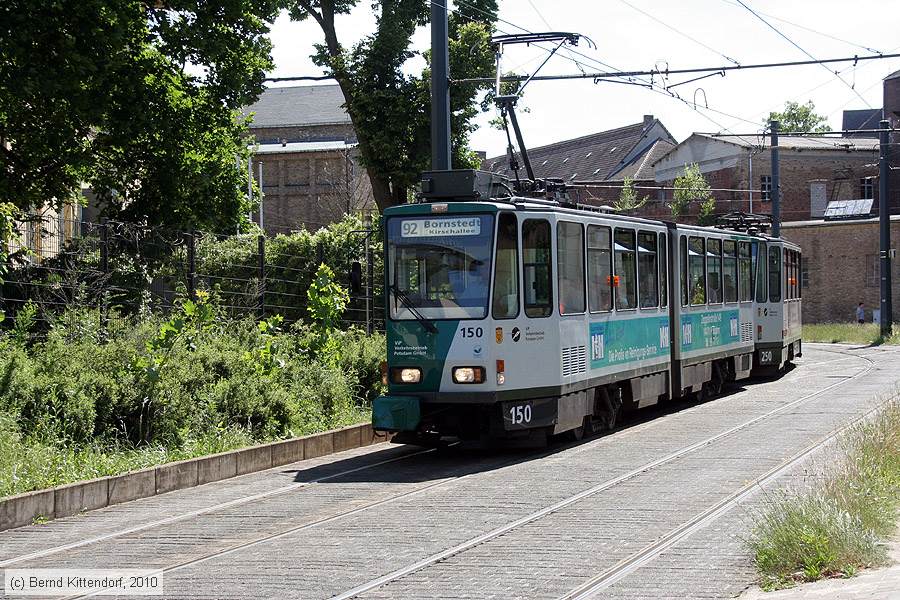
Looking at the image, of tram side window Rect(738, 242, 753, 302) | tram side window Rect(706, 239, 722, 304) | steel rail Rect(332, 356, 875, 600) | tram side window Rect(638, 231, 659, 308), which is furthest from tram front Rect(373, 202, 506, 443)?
tram side window Rect(738, 242, 753, 302)

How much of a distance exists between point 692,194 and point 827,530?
218 ft

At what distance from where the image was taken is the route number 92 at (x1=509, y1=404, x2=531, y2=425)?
14750 mm

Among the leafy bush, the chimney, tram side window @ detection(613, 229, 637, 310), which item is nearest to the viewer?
the leafy bush

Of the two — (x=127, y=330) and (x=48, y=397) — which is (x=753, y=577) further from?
(x=127, y=330)

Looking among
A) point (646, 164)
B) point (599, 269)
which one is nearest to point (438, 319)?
point (599, 269)

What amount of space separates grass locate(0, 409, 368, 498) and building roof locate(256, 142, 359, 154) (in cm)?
5345

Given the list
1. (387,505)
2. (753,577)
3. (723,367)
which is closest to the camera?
(753,577)

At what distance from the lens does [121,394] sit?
13922 millimetres

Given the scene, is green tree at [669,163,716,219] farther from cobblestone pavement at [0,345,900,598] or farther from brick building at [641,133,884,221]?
cobblestone pavement at [0,345,900,598]

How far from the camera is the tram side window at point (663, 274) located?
1964 centimetres

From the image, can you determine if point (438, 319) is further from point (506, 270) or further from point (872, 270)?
point (872, 270)

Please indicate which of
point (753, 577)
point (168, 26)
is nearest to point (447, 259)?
point (753, 577)

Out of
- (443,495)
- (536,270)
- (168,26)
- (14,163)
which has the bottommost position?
(443,495)

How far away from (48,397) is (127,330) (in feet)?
9.68
